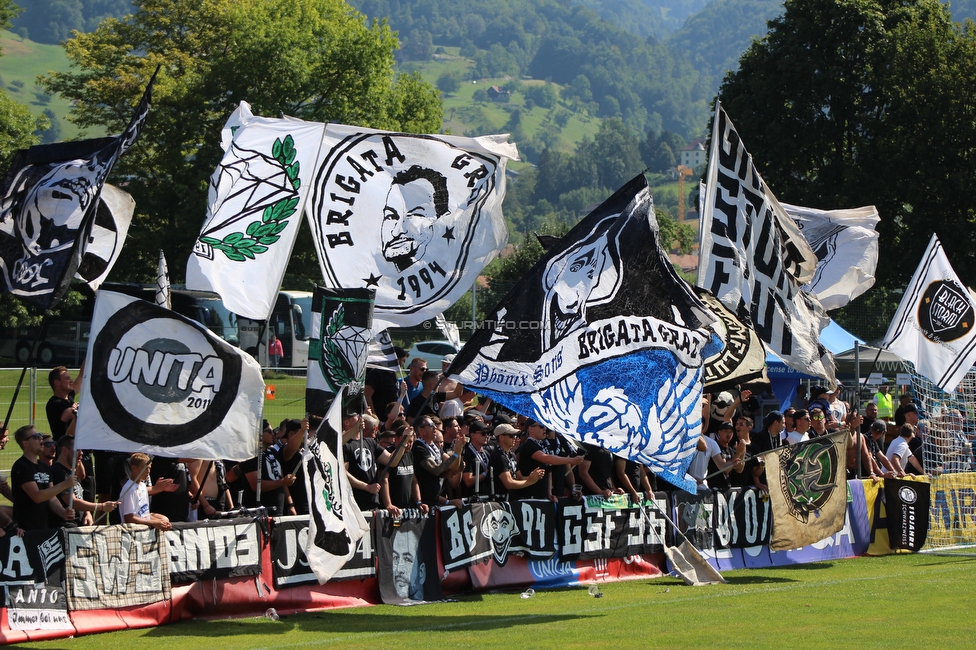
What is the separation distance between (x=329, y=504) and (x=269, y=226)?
3.24 meters

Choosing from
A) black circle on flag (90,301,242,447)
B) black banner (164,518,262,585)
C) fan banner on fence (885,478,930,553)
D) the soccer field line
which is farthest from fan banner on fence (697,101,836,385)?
black circle on flag (90,301,242,447)

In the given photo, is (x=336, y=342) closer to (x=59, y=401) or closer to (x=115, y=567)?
(x=115, y=567)

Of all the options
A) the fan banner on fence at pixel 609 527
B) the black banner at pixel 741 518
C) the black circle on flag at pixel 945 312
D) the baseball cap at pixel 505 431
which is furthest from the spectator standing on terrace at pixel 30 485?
the black circle on flag at pixel 945 312

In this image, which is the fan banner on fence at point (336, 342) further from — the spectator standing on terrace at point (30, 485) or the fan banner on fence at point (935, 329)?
the fan banner on fence at point (935, 329)

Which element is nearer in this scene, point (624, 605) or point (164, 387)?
point (164, 387)

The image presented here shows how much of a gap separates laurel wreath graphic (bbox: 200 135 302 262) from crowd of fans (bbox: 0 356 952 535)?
1.98 m

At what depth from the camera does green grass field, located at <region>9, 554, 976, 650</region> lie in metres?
10.7

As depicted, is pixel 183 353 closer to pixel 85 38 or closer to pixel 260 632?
pixel 260 632

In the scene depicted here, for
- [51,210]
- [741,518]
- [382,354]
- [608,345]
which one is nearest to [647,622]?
[608,345]

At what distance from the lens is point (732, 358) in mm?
15062

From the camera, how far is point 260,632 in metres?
11.4

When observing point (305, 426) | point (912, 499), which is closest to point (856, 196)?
point (912, 499)

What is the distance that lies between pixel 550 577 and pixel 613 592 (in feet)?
2.91

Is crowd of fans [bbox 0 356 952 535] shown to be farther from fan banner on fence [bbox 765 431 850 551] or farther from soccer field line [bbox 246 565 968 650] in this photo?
soccer field line [bbox 246 565 968 650]
